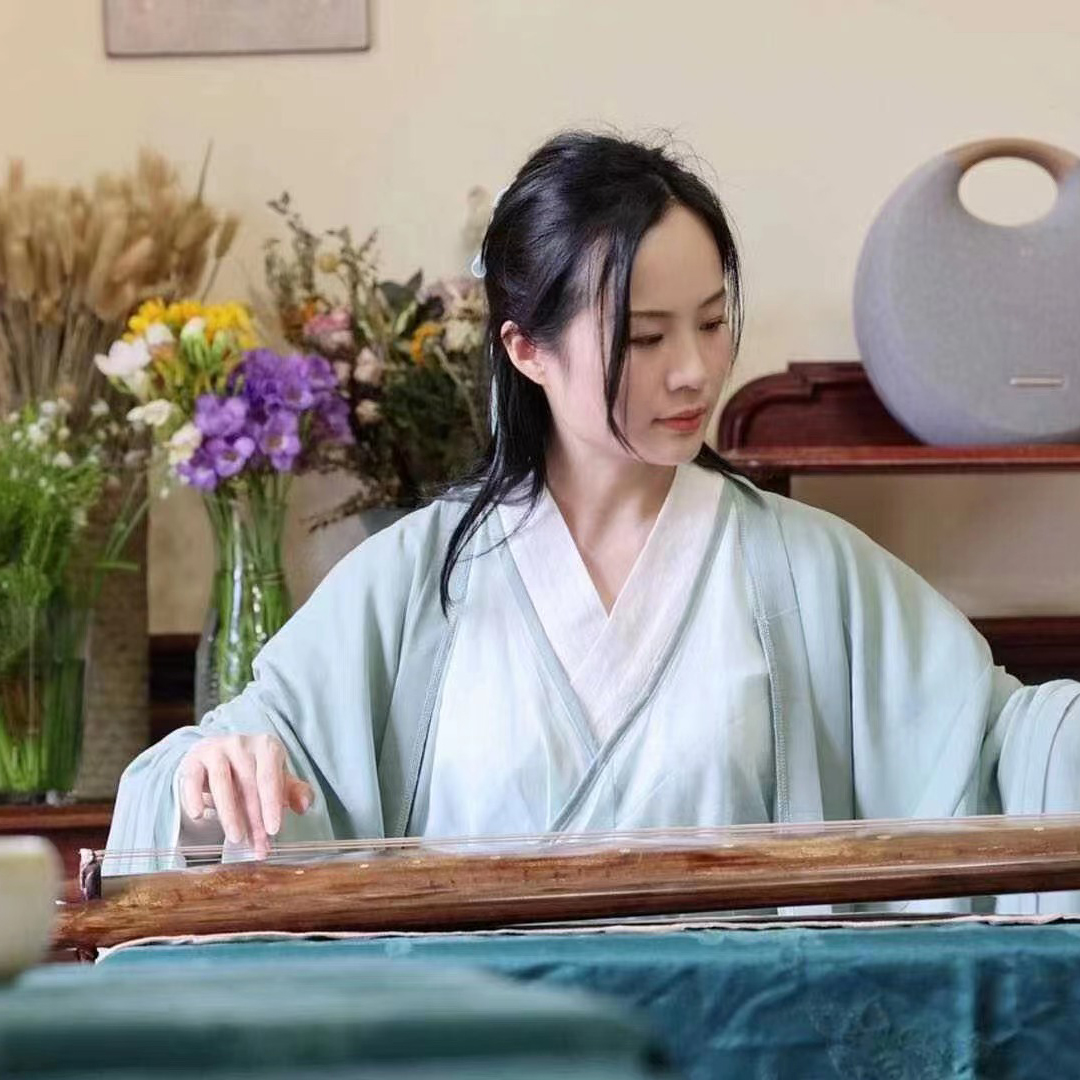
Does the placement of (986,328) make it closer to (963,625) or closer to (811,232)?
(811,232)

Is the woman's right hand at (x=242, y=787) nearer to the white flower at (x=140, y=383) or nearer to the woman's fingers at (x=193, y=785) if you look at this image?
the woman's fingers at (x=193, y=785)

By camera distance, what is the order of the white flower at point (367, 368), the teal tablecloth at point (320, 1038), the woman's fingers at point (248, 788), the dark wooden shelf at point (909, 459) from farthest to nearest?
the white flower at point (367, 368) → the dark wooden shelf at point (909, 459) → the woman's fingers at point (248, 788) → the teal tablecloth at point (320, 1038)

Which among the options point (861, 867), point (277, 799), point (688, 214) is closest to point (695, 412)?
point (688, 214)

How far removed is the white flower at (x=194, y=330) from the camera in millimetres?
2184

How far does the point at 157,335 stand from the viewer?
7.17 ft

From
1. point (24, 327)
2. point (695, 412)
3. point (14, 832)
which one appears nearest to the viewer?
point (695, 412)

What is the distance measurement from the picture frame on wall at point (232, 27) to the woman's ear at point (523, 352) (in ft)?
3.25

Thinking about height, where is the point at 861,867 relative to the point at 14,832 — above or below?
above

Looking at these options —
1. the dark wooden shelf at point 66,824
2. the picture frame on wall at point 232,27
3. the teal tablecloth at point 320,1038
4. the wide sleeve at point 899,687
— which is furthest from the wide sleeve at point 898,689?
the teal tablecloth at point 320,1038

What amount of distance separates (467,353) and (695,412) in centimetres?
79

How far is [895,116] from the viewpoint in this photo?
95.6 inches

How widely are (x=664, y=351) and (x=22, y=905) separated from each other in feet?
4.12

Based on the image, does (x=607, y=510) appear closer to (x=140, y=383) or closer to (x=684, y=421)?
(x=684, y=421)

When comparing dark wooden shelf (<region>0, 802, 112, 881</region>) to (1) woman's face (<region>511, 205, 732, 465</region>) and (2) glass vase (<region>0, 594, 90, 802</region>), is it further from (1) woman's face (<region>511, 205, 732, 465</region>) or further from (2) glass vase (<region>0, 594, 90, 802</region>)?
(1) woman's face (<region>511, 205, 732, 465</region>)
